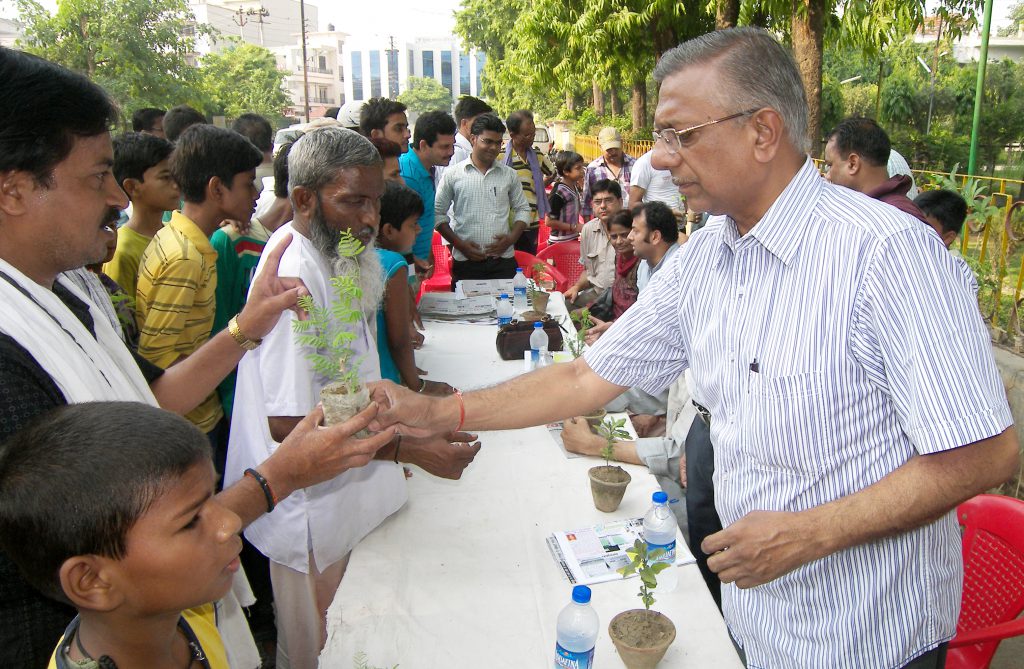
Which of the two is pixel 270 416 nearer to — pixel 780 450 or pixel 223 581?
pixel 223 581

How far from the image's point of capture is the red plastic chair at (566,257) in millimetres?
8016

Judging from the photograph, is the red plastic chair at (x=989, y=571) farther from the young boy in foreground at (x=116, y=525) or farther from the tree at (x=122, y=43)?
the tree at (x=122, y=43)

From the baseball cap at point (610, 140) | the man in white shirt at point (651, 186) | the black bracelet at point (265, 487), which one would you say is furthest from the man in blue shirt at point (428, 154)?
the black bracelet at point (265, 487)

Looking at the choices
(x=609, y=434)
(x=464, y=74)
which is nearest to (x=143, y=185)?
(x=609, y=434)

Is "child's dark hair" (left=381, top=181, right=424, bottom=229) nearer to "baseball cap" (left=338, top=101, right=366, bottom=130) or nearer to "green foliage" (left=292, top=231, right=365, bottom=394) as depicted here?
"green foliage" (left=292, top=231, right=365, bottom=394)

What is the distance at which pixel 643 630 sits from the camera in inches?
74.5

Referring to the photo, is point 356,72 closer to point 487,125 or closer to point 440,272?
point 440,272

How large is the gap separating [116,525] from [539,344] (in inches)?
128

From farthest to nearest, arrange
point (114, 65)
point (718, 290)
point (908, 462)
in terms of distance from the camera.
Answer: point (114, 65)
point (718, 290)
point (908, 462)

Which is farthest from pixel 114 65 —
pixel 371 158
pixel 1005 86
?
pixel 1005 86

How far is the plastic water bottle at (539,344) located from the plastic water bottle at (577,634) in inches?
96.1

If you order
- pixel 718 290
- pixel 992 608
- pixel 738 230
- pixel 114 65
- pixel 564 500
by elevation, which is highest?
pixel 114 65

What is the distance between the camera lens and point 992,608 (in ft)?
8.25

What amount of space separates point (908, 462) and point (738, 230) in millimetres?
676
